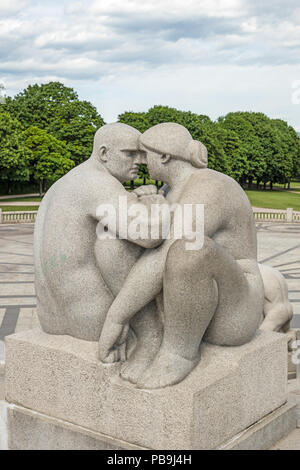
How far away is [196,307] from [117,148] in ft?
5.00

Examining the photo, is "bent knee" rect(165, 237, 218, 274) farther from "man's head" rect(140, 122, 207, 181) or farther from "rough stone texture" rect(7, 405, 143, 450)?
"rough stone texture" rect(7, 405, 143, 450)

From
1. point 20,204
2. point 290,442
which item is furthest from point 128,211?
point 20,204

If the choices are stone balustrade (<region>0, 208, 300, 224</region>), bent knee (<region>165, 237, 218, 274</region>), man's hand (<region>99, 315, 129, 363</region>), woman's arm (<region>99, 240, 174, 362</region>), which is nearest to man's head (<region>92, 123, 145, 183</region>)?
woman's arm (<region>99, 240, 174, 362</region>)

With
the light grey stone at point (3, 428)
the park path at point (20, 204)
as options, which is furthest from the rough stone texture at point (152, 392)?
the park path at point (20, 204)

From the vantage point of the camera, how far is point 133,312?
4387 mm

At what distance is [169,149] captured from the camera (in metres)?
4.63

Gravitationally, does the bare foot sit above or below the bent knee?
below

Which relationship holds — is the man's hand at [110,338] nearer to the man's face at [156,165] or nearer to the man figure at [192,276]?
the man figure at [192,276]

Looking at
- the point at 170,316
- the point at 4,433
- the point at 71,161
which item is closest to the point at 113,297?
the point at 170,316

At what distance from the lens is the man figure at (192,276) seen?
4105mm

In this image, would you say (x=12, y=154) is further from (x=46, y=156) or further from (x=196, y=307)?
(x=196, y=307)

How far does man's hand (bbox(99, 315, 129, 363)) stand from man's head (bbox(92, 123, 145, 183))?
1259mm

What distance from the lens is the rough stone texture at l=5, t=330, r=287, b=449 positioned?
409 cm
